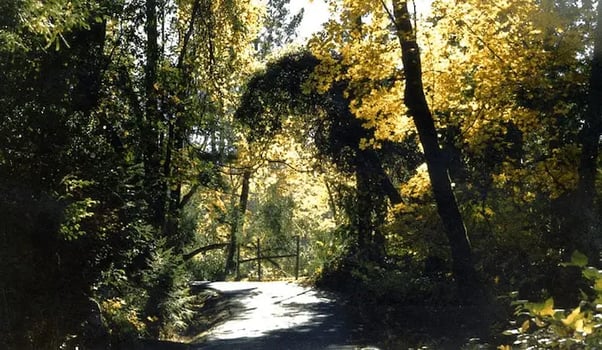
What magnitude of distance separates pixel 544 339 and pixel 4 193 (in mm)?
6507

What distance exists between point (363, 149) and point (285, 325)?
446 centimetres

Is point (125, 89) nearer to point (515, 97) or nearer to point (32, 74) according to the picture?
point (32, 74)

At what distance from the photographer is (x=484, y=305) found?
11.9 m

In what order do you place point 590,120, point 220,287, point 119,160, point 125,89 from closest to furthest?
point 119,160 → point 590,120 → point 125,89 → point 220,287

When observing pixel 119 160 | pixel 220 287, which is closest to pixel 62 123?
pixel 119 160

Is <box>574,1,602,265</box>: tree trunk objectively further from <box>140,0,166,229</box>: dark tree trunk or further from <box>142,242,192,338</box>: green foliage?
<box>140,0,166,229</box>: dark tree trunk

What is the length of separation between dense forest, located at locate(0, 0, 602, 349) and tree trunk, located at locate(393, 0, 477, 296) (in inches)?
1.2

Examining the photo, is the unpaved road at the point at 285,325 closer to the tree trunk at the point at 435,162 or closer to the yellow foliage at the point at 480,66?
the tree trunk at the point at 435,162

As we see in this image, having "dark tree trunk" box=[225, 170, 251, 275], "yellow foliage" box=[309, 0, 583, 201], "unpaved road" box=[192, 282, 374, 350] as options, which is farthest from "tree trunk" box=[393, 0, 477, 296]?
"dark tree trunk" box=[225, 170, 251, 275]

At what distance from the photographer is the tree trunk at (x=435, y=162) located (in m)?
12.2

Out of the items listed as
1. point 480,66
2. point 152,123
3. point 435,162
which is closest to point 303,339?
point 435,162

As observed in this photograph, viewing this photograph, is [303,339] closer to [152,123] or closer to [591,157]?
[152,123]

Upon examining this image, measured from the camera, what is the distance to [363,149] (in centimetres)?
1468

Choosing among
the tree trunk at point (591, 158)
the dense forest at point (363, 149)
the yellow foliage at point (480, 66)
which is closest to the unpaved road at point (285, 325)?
the dense forest at point (363, 149)
